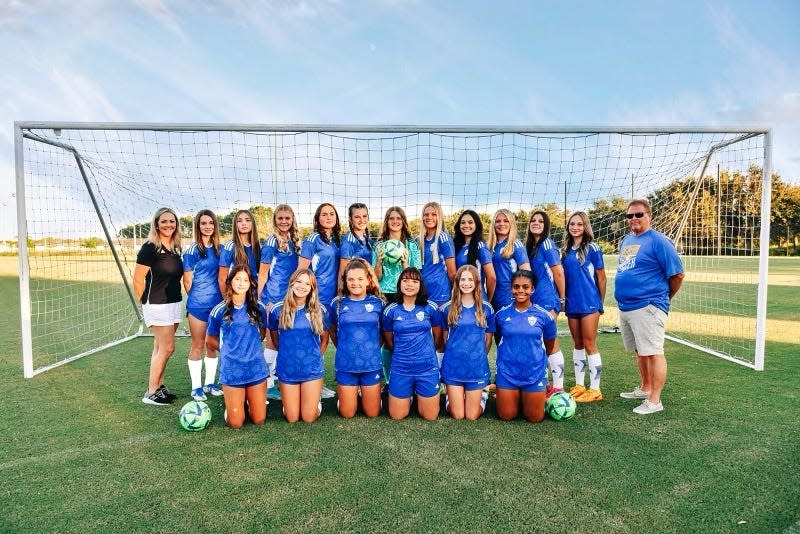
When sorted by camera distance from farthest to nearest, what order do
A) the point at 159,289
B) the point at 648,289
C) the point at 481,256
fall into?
the point at 481,256, the point at 159,289, the point at 648,289

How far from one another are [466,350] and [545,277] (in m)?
1.16

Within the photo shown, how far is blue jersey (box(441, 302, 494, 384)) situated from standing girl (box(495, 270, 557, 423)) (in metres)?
0.16

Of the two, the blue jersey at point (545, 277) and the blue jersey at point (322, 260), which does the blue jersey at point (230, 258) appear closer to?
the blue jersey at point (322, 260)

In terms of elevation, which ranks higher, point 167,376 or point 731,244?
point 731,244

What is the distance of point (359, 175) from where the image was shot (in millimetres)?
6164

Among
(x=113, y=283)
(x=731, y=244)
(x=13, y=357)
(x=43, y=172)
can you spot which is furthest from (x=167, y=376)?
(x=113, y=283)

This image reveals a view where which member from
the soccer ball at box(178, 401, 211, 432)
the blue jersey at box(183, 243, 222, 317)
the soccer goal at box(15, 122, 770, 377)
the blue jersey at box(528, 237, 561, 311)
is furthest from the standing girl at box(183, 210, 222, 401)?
the blue jersey at box(528, 237, 561, 311)

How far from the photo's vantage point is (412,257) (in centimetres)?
447

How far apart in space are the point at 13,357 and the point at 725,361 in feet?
28.8

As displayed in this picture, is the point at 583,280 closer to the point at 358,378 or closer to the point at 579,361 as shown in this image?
the point at 579,361

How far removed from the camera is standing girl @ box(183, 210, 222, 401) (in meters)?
4.57

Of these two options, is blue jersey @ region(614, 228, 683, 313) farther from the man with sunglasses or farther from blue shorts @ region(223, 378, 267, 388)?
blue shorts @ region(223, 378, 267, 388)

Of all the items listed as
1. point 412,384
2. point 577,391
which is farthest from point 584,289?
point 412,384

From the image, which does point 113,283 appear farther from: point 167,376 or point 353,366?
point 353,366
